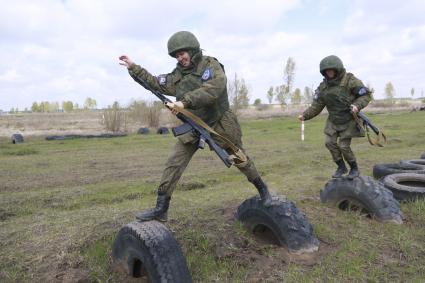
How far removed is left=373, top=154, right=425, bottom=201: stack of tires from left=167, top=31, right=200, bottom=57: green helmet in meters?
4.27

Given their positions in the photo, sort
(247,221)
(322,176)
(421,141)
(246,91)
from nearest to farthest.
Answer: (247,221) < (322,176) < (421,141) < (246,91)

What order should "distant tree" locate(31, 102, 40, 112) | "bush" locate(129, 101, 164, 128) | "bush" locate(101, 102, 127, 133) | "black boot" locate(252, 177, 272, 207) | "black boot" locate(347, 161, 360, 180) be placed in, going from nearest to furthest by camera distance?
"black boot" locate(252, 177, 272, 207)
"black boot" locate(347, 161, 360, 180)
"bush" locate(101, 102, 127, 133)
"bush" locate(129, 101, 164, 128)
"distant tree" locate(31, 102, 40, 112)

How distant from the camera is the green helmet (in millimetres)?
4270

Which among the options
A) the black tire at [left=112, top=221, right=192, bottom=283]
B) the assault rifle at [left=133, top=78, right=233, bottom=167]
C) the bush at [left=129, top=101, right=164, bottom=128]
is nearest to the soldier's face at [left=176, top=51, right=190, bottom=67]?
the assault rifle at [left=133, top=78, right=233, bottom=167]

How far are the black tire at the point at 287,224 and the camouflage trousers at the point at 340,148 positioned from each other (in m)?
1.91

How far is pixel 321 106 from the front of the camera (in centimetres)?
638

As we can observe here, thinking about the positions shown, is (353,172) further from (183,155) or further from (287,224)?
(183,155)

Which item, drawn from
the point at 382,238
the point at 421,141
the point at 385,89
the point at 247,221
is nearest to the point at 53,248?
the point at 247,221

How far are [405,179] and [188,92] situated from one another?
501 centimetres

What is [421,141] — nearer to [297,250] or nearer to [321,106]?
[321,106]

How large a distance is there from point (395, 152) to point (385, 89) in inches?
3038

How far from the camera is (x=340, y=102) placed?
6.03 m

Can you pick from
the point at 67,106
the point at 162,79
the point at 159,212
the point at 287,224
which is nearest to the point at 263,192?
the point at 287,224

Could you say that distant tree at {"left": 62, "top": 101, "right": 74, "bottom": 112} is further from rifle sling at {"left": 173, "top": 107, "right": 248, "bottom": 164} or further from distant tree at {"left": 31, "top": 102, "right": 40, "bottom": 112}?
rifle sling at {"left": 173, "top": 107, "right": 248, "bottom": 164}
